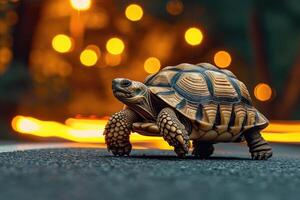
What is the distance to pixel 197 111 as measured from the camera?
289 inches

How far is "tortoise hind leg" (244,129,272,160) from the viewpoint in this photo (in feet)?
26.0

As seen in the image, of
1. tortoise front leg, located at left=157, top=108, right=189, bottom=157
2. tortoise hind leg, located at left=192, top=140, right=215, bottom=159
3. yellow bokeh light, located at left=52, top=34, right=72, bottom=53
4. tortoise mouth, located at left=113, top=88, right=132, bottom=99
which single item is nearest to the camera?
tortoise front leg, located at left=157, top=108, right=189, bottom=157

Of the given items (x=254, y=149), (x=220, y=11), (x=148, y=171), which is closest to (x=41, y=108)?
(x=220, y=11)

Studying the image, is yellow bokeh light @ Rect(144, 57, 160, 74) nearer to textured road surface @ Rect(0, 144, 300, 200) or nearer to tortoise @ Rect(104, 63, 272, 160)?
tortoise @ Rect(104, 63, 272, 160)

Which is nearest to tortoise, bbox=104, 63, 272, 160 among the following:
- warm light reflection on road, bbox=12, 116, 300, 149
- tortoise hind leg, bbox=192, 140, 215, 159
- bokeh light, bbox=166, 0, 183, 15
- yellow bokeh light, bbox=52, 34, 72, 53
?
tortoise hind leg, bbox=192, 140, 215, 159

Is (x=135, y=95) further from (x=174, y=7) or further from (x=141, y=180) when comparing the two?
(x=174, y=7)

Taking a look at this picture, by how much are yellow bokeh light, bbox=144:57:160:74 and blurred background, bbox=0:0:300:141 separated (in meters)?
0.04

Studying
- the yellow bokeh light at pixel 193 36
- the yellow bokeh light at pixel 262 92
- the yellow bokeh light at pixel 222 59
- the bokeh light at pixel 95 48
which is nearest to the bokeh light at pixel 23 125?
the yellow bokeh light at pixel 193 36

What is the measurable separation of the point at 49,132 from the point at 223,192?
45.1 feet

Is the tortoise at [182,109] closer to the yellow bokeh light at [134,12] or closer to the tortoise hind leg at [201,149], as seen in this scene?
the tortoise hind leg at [201,149]

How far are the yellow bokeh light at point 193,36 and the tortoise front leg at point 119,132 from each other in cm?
1446

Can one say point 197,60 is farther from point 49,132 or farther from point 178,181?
point 178,181

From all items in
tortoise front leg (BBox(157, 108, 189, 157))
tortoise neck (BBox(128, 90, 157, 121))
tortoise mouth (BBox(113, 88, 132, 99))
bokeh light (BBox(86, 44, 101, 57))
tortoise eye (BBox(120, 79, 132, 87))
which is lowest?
tortoise front leg (BBox(157, 108, 189, 157))

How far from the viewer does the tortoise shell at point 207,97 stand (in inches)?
289
